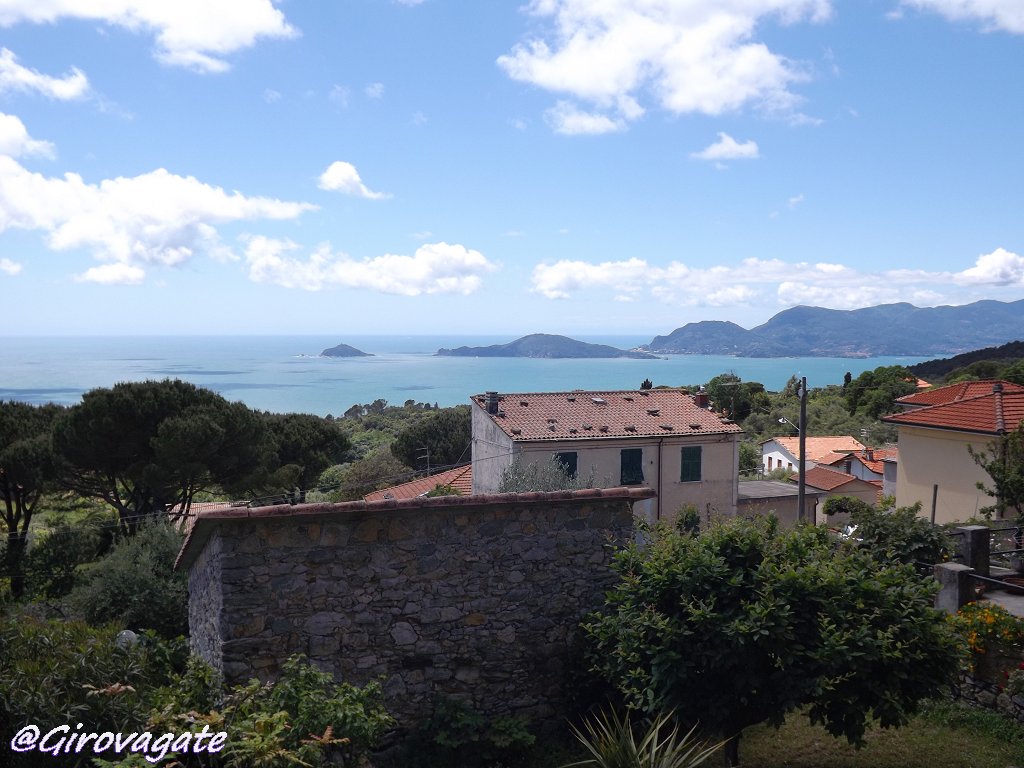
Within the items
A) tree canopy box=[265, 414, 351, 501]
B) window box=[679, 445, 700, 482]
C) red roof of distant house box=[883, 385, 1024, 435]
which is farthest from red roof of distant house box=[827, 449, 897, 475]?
tree canopy box=[265, 414, 351, 501]

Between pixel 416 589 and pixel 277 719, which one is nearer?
pixel 277 719

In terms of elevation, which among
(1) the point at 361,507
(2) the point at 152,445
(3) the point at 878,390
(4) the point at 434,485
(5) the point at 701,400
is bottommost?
(4) the point at 434,485

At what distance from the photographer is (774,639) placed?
5.91 metres

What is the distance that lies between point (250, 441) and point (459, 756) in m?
17.7

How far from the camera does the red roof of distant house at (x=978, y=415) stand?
17.7 metres

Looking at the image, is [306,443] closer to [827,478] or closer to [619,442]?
[619,442]

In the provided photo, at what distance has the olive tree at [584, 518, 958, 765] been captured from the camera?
5.94 meters

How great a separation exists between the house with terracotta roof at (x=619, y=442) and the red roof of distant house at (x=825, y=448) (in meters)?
13.6

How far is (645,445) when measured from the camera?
25.5 metres

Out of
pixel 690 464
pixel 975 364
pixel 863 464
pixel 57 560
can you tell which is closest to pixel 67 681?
pixel 57 560

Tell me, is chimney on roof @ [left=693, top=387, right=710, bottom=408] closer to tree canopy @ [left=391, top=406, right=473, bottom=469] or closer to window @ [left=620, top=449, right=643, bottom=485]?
window @ [left=620, top=449, right=643, bottom=485]

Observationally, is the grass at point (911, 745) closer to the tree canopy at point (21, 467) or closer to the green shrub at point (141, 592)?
the green shrub at point (141, 592)

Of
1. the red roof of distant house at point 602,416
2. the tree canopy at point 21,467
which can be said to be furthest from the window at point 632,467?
the tree canopy at point 21,467

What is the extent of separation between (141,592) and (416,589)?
7.10m
